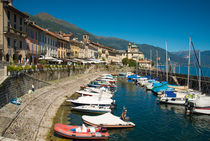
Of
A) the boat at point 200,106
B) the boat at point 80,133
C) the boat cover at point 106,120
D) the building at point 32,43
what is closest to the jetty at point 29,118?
the boat at point 80,133

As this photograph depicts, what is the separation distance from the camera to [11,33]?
35594 millimetres

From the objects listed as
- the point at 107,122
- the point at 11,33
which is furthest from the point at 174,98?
the point at 11,33

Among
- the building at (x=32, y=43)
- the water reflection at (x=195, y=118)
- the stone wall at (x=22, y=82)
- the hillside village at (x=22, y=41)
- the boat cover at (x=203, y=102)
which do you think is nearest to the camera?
the stone wall at (x=22, y=82)

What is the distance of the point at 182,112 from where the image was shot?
3231cm

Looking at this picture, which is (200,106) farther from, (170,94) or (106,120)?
(106,120)

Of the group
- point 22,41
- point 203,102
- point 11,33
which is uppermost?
point 11,33

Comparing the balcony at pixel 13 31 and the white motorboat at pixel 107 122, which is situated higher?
the balcony at pixel 13 31

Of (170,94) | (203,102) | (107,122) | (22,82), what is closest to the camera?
(107,122)

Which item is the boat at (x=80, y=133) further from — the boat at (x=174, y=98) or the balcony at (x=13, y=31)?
the balcony at (x=13, y=31)

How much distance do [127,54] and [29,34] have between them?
512 ft

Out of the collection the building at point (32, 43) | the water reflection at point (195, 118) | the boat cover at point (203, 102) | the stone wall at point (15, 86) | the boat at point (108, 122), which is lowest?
the water reflection at point (195, 118)

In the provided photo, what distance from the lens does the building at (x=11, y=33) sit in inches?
1338

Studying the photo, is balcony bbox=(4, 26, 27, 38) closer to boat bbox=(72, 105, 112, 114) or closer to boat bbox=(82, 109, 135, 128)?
boat bbox=(72, 105, 112, 114)

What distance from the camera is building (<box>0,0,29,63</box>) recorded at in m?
34.0
